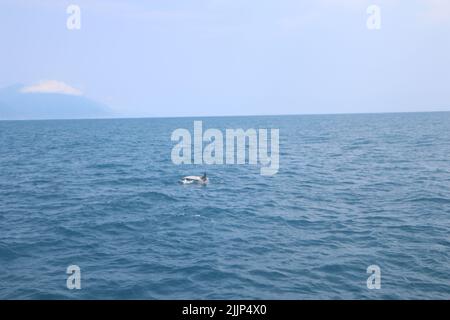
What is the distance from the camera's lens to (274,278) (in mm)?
15836

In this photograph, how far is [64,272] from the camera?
16547mm

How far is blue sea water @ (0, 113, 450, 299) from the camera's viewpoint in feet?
49.8

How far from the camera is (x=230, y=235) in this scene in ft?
70.5

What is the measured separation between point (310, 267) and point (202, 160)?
4108 cm

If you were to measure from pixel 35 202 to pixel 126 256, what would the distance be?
48.4 feet

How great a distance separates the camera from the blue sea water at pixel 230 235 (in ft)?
49.8

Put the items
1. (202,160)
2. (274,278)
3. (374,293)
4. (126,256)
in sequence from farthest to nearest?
1. (202,160)
2. (126,256)
3. (274,278)
4. (374,293)

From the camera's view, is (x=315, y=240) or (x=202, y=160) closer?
(x=315, y=240)
